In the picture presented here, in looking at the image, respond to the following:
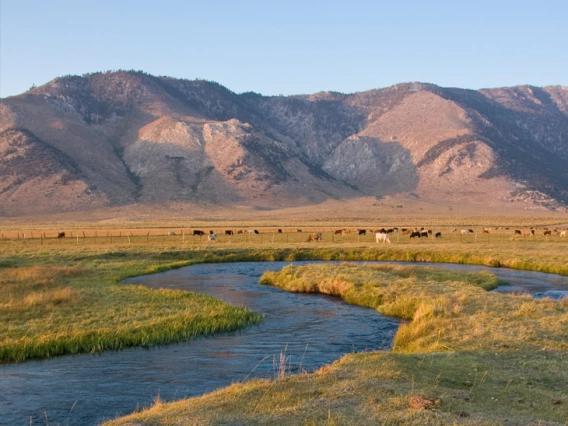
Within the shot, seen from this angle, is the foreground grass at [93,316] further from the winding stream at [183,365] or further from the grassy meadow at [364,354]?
the winding stream at [183,365]

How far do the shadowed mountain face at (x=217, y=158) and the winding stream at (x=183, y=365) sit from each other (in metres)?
106

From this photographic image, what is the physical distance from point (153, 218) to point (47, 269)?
7671 cm

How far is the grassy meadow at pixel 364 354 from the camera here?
10.6 meters

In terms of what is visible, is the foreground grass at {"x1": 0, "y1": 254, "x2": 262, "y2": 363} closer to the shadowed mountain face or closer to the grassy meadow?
the grassy meadow

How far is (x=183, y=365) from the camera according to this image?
16.3 meters

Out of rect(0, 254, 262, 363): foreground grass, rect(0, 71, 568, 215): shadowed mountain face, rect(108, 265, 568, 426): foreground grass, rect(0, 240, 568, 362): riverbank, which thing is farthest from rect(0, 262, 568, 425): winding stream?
rect(0, 71, 568, 215): shadowed mountain face

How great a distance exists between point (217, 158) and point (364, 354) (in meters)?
140

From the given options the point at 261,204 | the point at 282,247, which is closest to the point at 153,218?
the point at 261,204

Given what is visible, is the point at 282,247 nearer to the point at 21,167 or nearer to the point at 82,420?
the point at 82,420

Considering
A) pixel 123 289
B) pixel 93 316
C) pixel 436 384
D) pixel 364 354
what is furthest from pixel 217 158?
pixel 436 384

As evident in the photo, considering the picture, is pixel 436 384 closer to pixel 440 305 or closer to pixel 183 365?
pixel 183 365

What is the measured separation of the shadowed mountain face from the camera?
13225 cm

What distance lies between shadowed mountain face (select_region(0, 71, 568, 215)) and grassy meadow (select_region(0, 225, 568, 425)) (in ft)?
306

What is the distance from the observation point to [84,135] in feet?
517
